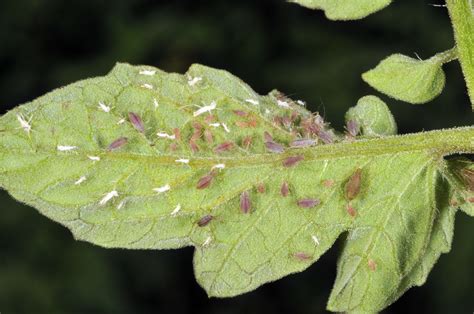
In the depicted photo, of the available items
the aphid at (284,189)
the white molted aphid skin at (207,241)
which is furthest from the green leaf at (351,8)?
the white molted aphid skin at (207,241)

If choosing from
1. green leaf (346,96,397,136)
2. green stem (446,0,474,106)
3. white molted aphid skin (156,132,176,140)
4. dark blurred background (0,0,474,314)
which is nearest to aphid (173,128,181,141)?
white molted aphid skin (156,132,176,140)

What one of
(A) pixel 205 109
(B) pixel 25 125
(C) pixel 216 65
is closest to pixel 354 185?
(A) pixel 205 109

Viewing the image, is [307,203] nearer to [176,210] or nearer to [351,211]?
[351,211]

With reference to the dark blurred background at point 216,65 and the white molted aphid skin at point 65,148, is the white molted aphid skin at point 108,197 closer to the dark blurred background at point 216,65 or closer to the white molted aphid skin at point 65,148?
the white molted aphid skin at point 65,148

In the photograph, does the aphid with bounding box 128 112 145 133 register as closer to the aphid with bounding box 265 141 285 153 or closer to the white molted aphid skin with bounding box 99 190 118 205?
the white molted aphid skin with bounding box 99 190 118 205

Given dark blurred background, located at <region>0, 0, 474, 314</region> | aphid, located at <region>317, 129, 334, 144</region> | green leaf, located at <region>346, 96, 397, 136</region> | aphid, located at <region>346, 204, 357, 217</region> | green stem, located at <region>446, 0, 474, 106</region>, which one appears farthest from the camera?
dark blurred background, located at <region>0, 0, 474, 314</region>

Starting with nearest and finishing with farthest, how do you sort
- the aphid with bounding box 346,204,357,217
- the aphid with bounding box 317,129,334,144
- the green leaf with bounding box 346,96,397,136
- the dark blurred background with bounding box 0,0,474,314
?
the aphid with bounding box 346,204,357,217, the aphid with bounding box 317,129,334,144, the green leaf with bounding box 346,96,397,136, the dark blurred background with bounding box 0,0,474,314

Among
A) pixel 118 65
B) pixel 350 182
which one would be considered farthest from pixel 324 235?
pixel 118 65
